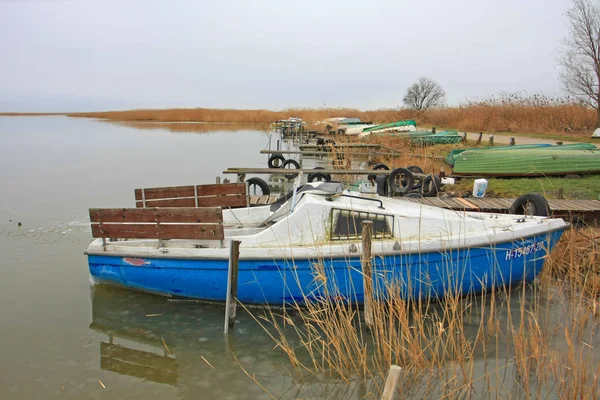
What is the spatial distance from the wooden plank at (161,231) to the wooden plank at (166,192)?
4.22 ft

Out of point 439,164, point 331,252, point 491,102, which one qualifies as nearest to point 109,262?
point 331,252

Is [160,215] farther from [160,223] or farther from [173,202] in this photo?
[173,202]

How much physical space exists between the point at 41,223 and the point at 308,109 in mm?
50320

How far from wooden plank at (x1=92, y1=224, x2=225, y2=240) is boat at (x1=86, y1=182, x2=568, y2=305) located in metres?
0.01

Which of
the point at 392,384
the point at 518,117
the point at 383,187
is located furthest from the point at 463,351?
the point at 518,117

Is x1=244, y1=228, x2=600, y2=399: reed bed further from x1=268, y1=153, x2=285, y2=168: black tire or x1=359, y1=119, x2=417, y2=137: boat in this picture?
x1=359, y1=119, x2=417, y2=137: boat

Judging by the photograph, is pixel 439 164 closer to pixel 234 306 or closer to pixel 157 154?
pixel 234 306

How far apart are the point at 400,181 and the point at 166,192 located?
20.1ft

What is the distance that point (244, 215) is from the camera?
8.01 meters

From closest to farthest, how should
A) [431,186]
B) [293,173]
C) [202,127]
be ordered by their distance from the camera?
[431,186] → [293,173] → [202,127]

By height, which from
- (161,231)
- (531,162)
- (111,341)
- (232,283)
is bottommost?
(111,341)

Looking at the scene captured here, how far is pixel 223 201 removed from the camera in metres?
8.34

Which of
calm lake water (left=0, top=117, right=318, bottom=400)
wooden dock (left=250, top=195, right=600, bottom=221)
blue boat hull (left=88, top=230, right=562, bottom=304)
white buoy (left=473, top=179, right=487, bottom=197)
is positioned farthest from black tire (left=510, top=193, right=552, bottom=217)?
calm lake water (left=0, top=117, right=318, bottom=400)

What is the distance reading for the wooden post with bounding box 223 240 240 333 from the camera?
553cm
